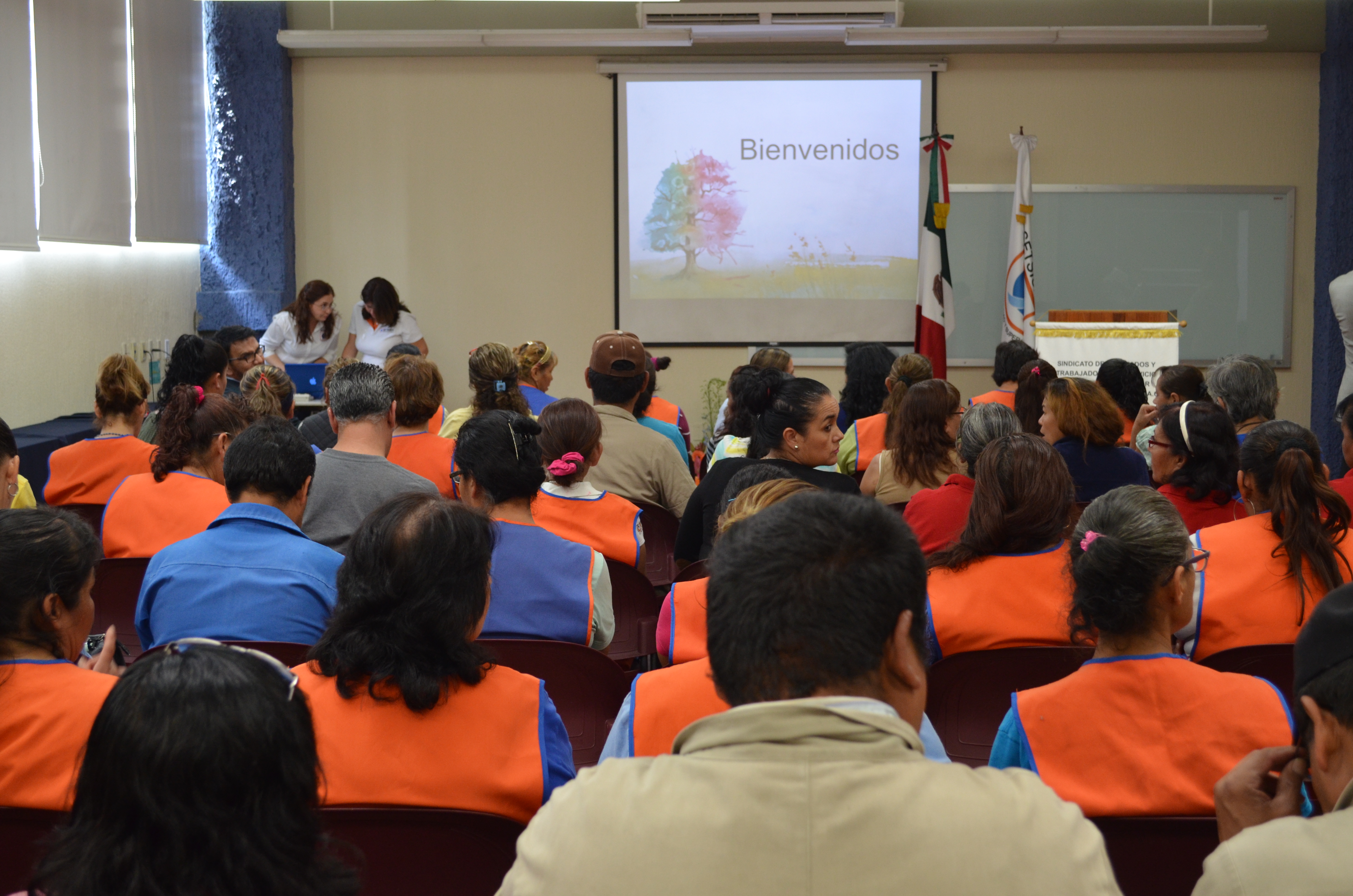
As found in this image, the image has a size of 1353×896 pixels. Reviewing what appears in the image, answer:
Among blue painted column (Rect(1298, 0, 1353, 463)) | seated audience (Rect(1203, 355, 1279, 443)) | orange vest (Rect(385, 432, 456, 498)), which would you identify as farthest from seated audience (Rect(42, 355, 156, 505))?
blue painted column (Rect(1298, 0, 1353, 463))

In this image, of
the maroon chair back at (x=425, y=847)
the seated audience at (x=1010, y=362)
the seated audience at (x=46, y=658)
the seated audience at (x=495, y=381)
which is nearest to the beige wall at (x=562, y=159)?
the seated audience at (x=1010, y=362)

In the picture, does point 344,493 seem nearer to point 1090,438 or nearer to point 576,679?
point 576,679

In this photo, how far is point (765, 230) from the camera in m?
8.32

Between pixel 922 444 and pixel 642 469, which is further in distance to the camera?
pixel 642 469

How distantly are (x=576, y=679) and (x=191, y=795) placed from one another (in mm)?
1157

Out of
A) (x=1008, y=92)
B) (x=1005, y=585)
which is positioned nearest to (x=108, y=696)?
(x=1005, y=585)

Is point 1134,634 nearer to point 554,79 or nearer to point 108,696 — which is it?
point 108,696

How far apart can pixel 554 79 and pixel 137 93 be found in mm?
2740

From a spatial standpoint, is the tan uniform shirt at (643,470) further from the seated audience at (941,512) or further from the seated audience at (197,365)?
the seated audience at (197,365)

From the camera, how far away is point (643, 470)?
3.94 meters

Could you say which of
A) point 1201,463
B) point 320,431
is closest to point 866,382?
point 1201,463

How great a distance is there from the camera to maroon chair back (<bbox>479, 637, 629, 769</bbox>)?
202cm

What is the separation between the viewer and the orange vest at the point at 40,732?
157cm

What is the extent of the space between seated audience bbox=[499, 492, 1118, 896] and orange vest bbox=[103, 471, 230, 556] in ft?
7.61
